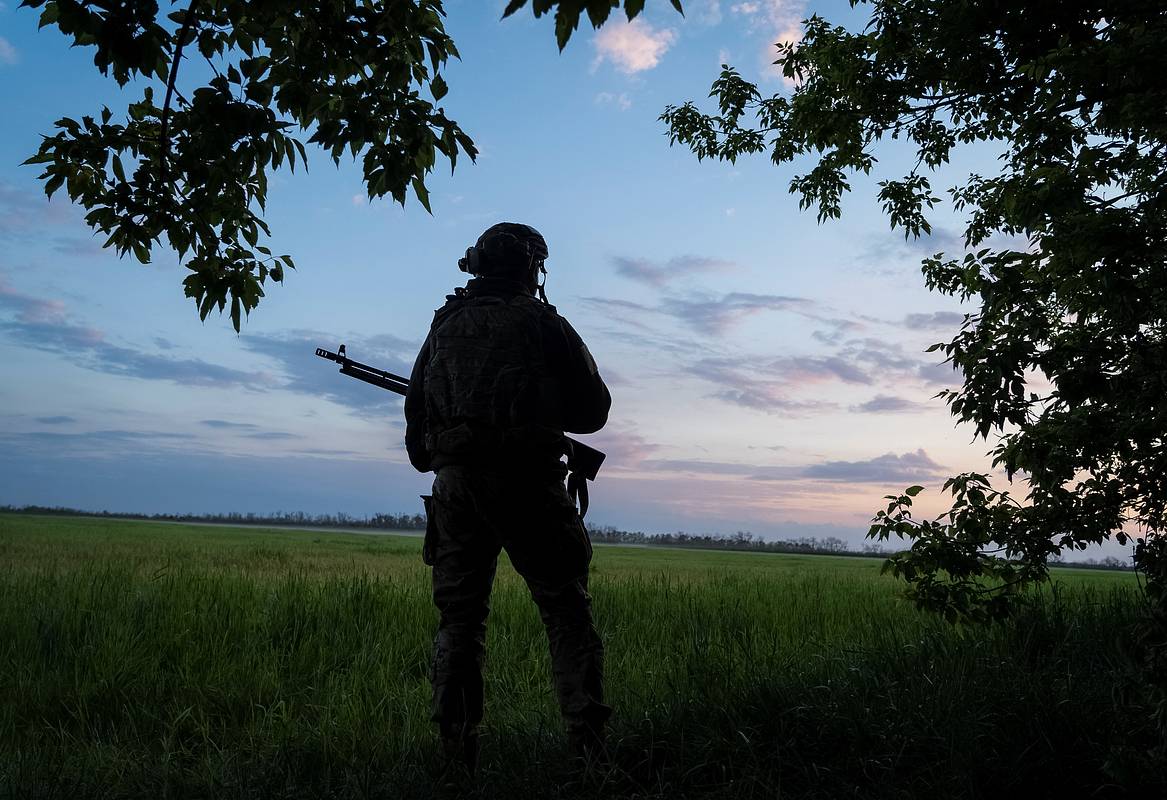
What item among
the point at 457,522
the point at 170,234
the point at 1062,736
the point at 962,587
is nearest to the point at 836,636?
the point at 962,587

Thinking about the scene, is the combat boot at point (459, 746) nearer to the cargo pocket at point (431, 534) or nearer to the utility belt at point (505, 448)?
the cargo pocket at point (431, 534)

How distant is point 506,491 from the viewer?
428 cm

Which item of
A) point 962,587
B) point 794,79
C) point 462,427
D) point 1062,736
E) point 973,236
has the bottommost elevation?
point 1062,736

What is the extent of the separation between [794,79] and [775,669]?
674 centimetres

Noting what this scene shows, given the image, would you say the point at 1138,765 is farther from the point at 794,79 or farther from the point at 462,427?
the point at 794,79

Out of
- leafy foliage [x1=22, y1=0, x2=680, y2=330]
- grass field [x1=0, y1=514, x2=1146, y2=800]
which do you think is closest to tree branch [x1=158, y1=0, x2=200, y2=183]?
leafy foliage [x1=22, y1=0, x2=680, y2=330]

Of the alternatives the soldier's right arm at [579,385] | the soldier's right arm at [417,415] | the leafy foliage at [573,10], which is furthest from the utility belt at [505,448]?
the leafy foliage at [573,10]

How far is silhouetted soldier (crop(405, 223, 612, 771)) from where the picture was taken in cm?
429

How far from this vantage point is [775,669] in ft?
18.3

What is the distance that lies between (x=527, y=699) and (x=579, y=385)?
9.03 ft

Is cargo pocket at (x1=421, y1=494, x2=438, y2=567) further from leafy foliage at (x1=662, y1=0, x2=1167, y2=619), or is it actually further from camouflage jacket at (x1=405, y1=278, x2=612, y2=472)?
leafy foliage at (x1=662, y1=0, x2=1167, y2=619)

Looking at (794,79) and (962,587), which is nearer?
(962,587)

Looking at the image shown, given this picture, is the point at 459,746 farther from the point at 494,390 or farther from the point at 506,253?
the point at 506,253

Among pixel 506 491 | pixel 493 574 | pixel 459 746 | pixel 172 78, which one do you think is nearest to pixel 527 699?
pixel 459 746
